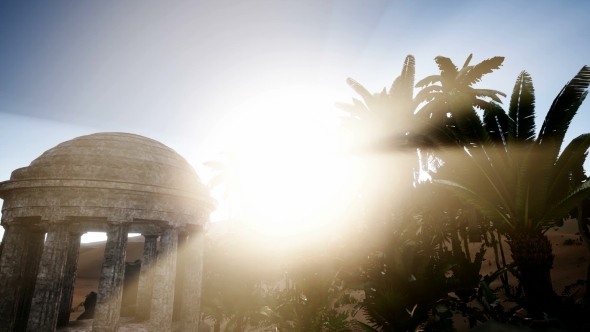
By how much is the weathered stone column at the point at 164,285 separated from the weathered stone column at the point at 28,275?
5637 millimetres

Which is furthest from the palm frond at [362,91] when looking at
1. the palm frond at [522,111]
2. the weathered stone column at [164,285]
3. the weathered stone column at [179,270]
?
the weathered stone column at [164,285]

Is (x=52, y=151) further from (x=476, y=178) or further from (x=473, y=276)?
(x=473, y=276)

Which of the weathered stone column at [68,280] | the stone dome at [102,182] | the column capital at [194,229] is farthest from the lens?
the weathered stone column at [68,280]

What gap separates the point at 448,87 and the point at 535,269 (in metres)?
16.2

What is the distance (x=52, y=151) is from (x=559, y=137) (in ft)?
65.9

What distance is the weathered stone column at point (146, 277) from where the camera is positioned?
14992mm

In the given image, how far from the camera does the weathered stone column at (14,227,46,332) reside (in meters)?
13.7

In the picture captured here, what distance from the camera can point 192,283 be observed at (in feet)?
50.5

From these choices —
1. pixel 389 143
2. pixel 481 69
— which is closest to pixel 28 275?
pixel 389 143

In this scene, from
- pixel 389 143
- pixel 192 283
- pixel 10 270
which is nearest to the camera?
pixel 10 270

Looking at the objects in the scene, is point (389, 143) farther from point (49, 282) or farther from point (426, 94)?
point (49, 282)

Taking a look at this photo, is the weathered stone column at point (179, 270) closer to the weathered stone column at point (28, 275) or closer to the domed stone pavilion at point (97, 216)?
the domed stone pavilion at point (97, 216)

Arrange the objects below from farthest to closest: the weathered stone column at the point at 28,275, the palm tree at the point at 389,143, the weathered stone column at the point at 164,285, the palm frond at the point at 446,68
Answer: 1. the palm frond at the point at 446,68
2. the palm tree at the point at 389,143
3. the weathered stone column at the point at 28,275
4. the weathered stone column at the point at 164,285

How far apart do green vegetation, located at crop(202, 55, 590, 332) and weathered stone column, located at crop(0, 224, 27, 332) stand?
8877mm
